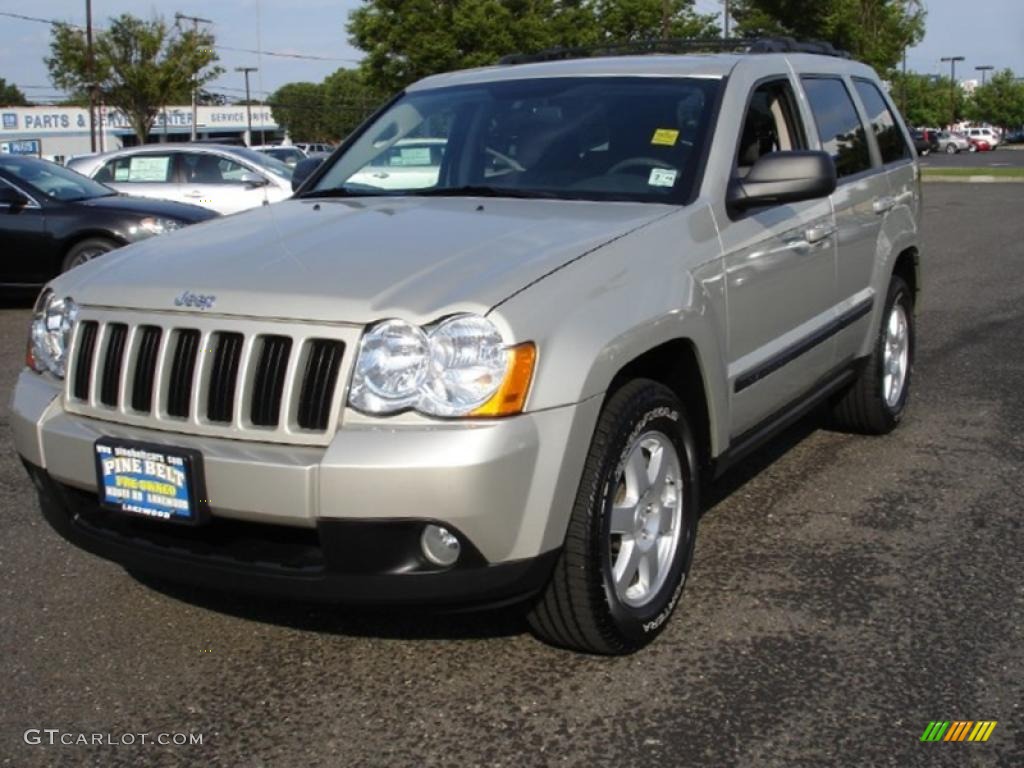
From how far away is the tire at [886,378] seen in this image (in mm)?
5773

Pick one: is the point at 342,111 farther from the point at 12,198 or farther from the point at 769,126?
the point at 769,126

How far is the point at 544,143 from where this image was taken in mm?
4484

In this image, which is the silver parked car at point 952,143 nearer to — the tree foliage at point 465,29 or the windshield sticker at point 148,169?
the tree foliage at point 465,29

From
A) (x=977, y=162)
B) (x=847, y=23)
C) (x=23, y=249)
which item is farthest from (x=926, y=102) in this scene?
(x=23, y=249)

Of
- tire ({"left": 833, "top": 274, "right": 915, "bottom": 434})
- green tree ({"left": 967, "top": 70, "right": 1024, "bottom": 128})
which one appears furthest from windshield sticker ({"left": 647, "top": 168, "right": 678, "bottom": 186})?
green tree ({"left": 967, "top": 70, "right": 1024, "bottom": 128})

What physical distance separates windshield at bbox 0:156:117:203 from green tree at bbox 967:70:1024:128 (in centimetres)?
13066

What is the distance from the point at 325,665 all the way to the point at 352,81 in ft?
439

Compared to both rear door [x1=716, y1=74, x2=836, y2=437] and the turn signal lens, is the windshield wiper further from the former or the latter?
the turn signal lens

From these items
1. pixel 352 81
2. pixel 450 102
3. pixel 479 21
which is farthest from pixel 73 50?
pixel 352 81

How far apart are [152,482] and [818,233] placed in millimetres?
2767

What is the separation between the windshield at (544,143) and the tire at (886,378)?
6.12 feet

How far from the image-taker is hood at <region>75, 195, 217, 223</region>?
1113cm

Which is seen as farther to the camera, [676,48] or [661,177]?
[676,48]

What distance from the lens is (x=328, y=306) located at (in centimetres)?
313
